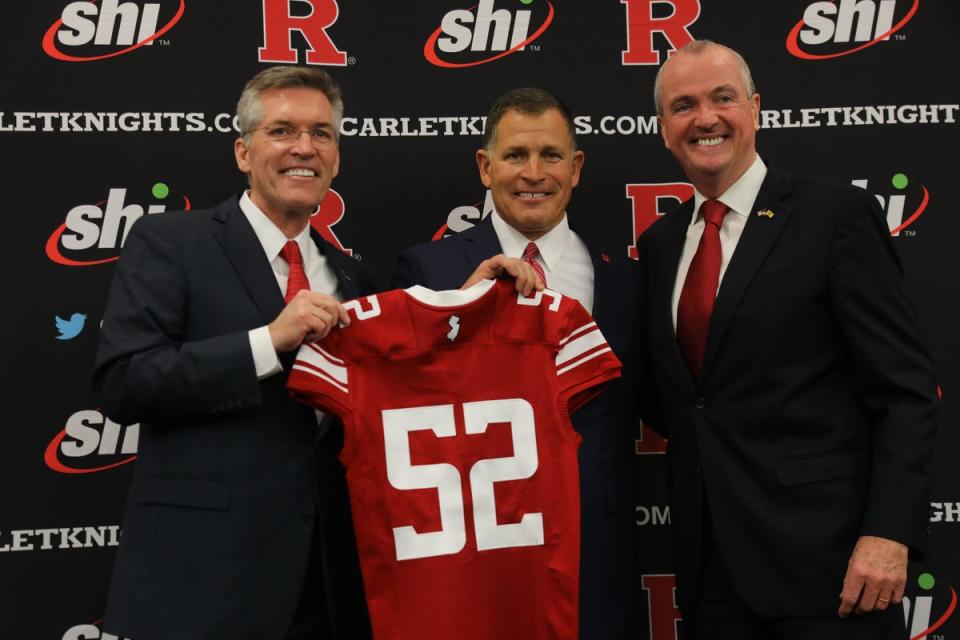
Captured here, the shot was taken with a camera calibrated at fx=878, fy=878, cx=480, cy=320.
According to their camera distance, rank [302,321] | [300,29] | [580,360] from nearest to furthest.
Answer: [302,321] → [580,360] → [300,29]

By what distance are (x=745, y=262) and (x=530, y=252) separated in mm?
623

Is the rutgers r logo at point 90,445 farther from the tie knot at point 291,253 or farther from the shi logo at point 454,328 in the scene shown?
the shi logo at point 454,328

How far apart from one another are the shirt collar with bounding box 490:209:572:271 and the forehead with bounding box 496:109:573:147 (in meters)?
0.23

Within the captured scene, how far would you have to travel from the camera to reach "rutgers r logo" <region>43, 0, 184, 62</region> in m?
2.94

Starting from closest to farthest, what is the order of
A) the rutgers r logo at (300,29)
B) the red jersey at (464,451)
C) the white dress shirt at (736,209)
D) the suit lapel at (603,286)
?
the red jersey at (464,451)
the white dress shirt at (736,209)
the suit lapel at (603,286)
the rutgers r logo at (300,29)

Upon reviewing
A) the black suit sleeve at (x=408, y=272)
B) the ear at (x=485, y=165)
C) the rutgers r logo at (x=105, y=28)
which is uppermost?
the rutgers r logo at (x=105, y=28)

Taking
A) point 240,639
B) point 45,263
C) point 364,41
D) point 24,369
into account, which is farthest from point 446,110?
point 240,639

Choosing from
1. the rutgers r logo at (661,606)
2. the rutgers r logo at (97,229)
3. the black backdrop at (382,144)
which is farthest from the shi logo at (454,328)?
the rutgers r logo at (661,606)

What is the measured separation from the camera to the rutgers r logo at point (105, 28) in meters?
2.94

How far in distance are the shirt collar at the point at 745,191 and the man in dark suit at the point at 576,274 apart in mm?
379

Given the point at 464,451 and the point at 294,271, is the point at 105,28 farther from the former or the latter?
the point at 464,451

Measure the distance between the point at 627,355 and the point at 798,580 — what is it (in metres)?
0.72

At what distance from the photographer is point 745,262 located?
2.15 m

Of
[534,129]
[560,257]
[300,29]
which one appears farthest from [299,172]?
[300,29]
